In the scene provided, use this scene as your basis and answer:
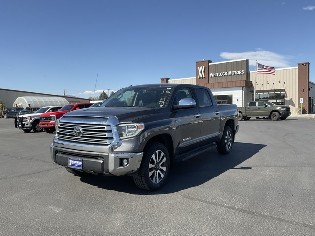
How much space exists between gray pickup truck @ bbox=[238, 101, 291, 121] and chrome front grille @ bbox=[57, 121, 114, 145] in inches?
991

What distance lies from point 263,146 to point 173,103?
5843 millimetres

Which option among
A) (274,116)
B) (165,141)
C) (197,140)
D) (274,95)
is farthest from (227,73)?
(165,141)

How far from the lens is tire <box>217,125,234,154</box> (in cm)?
887

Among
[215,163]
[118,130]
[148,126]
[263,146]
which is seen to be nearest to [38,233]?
[118,130]

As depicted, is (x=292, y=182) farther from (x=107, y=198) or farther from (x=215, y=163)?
(x=107, y=198)

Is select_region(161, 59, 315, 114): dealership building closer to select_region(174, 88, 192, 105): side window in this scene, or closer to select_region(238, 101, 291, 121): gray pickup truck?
select_region(238, 101, 291, 121): gray pickup truck

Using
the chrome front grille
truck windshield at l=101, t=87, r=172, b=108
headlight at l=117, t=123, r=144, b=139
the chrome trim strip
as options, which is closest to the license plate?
the chrome front grille

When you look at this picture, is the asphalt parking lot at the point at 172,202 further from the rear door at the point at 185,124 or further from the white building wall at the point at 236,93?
the white building wall at the point at 236,93

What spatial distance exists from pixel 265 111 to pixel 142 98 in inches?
946

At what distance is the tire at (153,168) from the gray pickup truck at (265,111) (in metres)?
24.2

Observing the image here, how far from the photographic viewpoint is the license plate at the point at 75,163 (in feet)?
17.6

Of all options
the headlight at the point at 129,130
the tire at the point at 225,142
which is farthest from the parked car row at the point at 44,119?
the headlight at the point at 129,130

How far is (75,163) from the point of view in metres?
5.42

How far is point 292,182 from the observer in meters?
6.08
